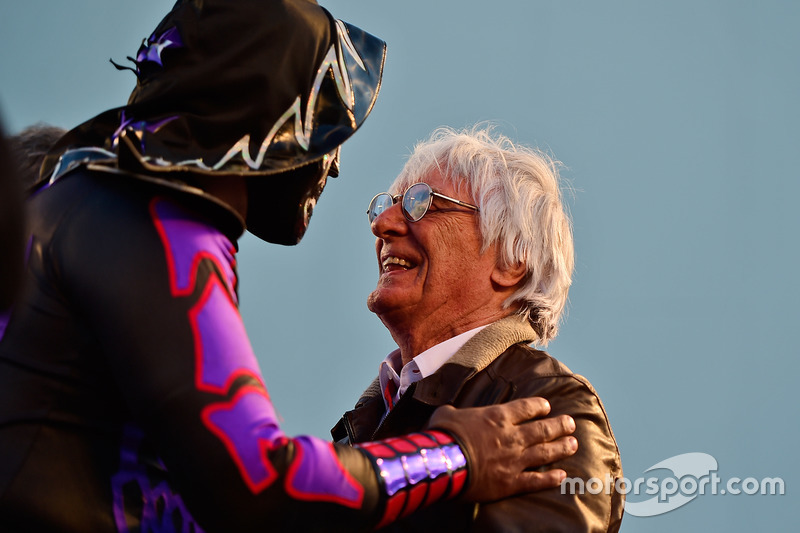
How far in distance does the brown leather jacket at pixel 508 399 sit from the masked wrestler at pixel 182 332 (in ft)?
1.59

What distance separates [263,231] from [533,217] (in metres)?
2.03

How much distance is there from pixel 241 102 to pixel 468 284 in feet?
7.00

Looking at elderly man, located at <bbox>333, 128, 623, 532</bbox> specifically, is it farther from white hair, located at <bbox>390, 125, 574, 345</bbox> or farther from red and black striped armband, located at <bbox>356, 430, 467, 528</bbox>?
red and black striped armband, located at <bbox>356, 430, 467, 528</bbox>

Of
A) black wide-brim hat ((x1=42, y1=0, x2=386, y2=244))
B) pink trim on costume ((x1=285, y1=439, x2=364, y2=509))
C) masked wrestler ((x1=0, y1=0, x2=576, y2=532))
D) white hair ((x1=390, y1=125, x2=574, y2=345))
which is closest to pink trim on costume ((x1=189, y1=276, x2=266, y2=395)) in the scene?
masked wrestler ((x1=0, y1=0, x2=576, y2=532))

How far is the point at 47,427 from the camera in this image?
1894 millimetres

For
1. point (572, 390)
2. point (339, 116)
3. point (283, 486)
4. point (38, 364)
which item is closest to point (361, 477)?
point (283, 486)

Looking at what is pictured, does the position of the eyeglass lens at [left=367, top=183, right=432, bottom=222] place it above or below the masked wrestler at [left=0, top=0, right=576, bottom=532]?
above

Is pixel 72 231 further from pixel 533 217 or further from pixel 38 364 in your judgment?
pixel 533 217

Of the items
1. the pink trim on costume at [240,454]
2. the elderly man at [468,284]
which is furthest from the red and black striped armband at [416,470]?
the elderly man at [468,284]

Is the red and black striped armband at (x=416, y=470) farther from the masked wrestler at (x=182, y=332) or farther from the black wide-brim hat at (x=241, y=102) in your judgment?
the black wide-brim hat at (x=241, y=102)

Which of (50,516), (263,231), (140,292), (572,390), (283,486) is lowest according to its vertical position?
(50,516)

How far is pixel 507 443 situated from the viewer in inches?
95.6

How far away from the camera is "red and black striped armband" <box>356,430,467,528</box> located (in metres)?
1.97

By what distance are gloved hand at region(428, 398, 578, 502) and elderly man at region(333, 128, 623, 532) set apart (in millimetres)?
493
